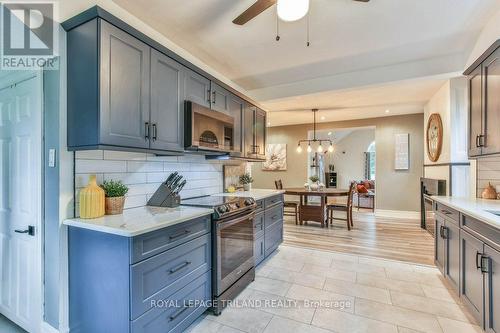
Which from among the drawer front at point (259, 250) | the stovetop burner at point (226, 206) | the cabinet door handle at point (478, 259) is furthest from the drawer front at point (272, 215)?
the cabinet door handle at point (478, 259)

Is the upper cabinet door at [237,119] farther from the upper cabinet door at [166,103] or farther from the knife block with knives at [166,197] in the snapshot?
the knife block with knives at [166,197]

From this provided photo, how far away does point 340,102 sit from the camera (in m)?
5.06

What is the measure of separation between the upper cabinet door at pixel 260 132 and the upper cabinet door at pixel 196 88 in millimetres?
1313

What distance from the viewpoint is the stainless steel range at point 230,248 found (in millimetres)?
2107

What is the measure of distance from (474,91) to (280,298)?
2.94 metres

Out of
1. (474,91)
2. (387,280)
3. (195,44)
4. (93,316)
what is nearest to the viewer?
(93,316)

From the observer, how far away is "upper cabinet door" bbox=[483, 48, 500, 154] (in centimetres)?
206

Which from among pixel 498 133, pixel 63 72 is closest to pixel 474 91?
pixel 498 133

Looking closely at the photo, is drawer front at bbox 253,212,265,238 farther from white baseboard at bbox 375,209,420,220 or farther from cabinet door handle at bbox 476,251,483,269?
white baseboard at bbox 375,209,420,220

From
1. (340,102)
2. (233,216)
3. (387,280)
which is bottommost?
(387,280)

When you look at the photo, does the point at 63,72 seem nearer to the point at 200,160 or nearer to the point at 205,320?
the point at 200,160

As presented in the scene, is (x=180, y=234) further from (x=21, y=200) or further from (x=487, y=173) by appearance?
(x=487, y=173)

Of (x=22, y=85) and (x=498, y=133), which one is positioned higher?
(x=22, y=85)

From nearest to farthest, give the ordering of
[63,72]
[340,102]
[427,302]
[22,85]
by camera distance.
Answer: [63,72], [22,85], [427,302], [340,102]
